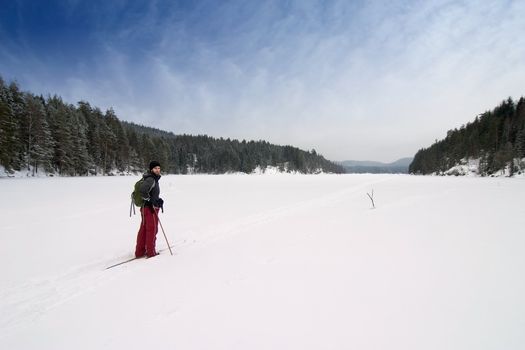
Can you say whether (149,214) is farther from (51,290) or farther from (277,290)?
(277,290)

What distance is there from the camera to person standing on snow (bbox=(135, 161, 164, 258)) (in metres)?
6.56

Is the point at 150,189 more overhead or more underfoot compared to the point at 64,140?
more underfoot

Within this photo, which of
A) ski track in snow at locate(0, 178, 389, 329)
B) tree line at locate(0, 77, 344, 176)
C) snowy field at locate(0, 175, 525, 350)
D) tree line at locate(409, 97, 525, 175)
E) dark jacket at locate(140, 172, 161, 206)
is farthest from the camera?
tree line at locate(409, 97, 525, 175)

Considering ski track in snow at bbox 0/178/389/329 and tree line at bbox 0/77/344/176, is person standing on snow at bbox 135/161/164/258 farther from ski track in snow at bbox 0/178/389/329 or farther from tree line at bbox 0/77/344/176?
tree line at bbox 0/77/344/176

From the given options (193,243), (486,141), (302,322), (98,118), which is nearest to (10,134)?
(98,118)

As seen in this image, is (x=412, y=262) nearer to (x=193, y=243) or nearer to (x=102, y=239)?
(x=193, y=243)

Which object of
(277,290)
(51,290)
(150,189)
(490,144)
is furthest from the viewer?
(490,144)

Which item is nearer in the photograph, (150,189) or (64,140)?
(150,189)

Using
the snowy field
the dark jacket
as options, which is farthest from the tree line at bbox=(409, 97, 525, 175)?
the dark jacket

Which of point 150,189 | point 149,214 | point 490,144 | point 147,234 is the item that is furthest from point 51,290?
point 490,144

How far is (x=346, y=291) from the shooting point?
4.09 meters

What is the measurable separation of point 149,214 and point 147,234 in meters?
0.52

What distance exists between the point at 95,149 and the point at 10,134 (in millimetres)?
22055

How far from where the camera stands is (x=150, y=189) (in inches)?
259
